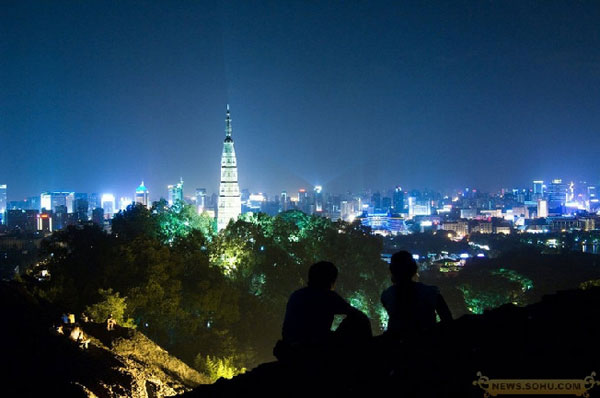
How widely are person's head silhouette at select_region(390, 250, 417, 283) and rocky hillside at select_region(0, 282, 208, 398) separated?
Answer: 307 inches

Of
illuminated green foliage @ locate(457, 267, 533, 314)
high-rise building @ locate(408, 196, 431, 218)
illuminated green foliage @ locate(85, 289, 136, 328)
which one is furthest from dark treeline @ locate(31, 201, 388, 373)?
high-rise building @ locate(408, 196, 431, 218)

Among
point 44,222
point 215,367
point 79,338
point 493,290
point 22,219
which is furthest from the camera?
point 22,219

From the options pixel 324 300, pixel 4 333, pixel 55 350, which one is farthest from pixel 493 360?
pixel 4 333

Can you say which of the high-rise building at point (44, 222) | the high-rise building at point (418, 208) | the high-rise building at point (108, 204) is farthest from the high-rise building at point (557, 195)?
the high-rise building at point (44, 222)

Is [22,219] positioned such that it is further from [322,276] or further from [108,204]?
[322,276]

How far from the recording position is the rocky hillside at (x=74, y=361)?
37.0ft

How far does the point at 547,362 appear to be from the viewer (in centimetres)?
446

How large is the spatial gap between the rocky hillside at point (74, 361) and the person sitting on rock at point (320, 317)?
7224mm

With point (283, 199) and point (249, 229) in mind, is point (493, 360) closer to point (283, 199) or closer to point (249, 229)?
→ point (249, 229)

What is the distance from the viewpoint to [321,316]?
5.27 meters

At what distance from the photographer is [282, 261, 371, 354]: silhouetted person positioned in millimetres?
5246

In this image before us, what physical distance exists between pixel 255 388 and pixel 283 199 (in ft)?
548

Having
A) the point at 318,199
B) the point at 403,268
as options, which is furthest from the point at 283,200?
the point at 403,268

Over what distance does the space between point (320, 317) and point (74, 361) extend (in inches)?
364
